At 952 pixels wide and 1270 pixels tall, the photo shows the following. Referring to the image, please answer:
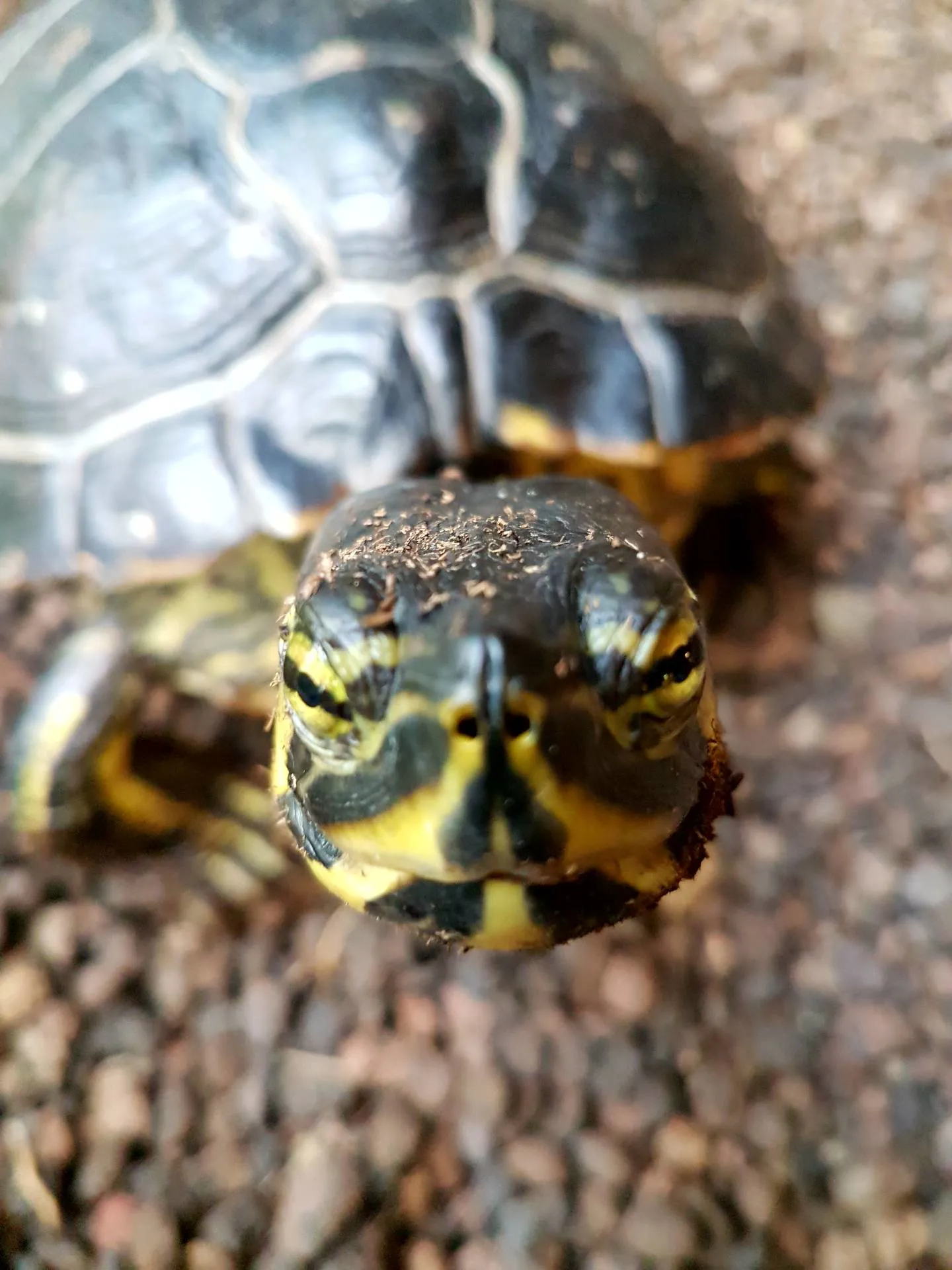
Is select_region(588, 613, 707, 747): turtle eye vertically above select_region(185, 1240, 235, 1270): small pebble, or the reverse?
select_region(588, 613, 707, 747): turtle eye

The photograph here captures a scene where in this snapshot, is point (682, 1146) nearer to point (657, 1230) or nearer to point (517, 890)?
point (657, 1230)

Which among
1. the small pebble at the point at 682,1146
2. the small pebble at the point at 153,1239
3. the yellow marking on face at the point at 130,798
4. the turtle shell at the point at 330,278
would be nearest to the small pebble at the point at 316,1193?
the small pebble at the point at 153,1239

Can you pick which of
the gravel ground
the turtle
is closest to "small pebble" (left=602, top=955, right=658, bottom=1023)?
the gravel ground

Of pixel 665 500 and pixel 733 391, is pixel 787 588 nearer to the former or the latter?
pixel 665 500

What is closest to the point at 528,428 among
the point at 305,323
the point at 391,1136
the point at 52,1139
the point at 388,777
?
the point at 305,323

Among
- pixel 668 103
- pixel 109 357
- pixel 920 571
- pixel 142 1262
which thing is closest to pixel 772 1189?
pixel 142 1262

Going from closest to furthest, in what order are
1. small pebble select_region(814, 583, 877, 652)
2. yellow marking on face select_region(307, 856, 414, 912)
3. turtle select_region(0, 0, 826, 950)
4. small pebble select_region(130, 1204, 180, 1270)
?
yellow marking on face select_region(307, 856, 414, 912), small pebble select_region(130, 1204, 180, 1270), turtle select_region(0, 0, 826, 950), small pebble select_region(814, 583, 877, 652)

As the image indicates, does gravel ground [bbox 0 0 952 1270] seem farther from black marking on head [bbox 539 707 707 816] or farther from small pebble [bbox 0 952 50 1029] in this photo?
black marking on head [bbox 539 707 707 816]

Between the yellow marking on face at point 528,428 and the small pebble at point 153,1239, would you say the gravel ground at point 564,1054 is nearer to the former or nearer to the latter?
the small pebble at point 153,1239
